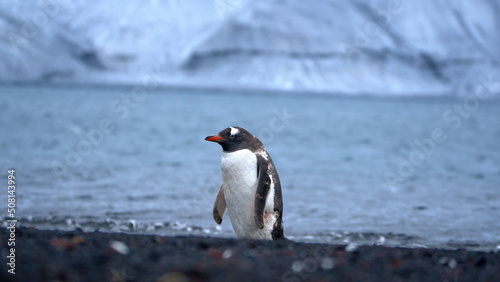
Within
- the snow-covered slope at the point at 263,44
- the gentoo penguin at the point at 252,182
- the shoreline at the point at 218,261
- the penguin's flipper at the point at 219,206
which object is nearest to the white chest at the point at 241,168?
the gentoo penguin at the point at 252,182

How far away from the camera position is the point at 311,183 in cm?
1163

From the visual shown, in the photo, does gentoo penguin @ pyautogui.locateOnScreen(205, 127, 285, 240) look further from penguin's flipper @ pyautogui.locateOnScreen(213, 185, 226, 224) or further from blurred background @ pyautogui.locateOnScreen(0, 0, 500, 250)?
blurred background @ pyautogui.locateOnScreen(0, 0, 500, 250)

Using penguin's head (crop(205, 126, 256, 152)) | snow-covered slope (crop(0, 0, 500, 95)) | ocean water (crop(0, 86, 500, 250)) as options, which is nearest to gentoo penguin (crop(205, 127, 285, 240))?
penguin's head (crop(205, 126, 256, 152))

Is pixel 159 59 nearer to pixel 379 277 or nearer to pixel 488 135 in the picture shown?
pixel 488 135

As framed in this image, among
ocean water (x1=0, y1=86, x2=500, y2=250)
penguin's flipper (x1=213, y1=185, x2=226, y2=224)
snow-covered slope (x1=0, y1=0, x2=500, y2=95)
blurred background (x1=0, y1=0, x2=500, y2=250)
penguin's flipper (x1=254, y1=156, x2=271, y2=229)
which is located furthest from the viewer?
snow-covered slope (x1=0, y1=0, x2=500, y2=95)

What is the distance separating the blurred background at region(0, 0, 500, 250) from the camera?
7961 mm

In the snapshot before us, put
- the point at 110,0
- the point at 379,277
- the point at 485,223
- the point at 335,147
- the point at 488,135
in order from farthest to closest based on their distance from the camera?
the point at 110,0
the point at 488,135
the point at 335,147
the point at 485,223
the point at 379,277

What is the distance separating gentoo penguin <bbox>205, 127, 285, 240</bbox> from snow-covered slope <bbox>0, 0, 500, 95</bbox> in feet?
230

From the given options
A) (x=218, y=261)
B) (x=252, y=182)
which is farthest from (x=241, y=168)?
(x=218, y=261)

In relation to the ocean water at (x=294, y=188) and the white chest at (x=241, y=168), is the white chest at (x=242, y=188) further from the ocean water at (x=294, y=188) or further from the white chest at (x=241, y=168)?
the ocean water at (x=294, y=188)

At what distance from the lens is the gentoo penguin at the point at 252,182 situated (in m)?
4.67

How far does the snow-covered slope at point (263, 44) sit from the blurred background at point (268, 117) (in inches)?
7.8

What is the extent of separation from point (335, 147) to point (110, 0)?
2418 inches

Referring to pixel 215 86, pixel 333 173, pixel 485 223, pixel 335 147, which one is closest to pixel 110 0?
pixel 215 86
